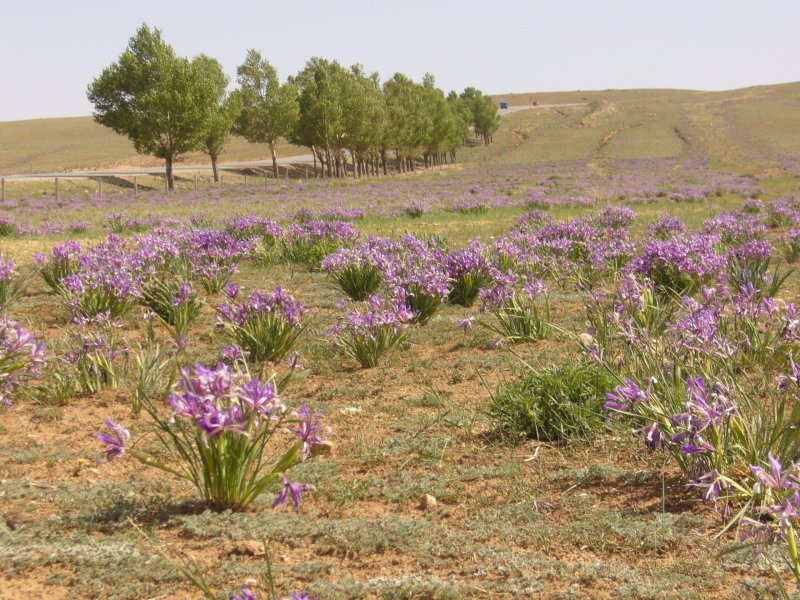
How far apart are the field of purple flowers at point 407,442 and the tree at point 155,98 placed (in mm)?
35715

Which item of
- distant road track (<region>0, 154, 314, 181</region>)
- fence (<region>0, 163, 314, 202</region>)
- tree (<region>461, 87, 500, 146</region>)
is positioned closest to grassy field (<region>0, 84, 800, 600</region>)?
fence (<region>0, 163, 314, 202</region>)

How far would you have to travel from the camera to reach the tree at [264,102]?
51.7 m

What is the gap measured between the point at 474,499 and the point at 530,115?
12109cm

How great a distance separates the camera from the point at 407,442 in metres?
4.64

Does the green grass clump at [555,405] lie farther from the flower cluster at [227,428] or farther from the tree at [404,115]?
the tree at [404,115]

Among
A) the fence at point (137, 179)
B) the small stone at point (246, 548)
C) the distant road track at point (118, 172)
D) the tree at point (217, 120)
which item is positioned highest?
the tree at point (217, 120)

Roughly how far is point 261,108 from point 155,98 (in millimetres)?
12090

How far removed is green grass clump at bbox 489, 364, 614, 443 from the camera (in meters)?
4.54

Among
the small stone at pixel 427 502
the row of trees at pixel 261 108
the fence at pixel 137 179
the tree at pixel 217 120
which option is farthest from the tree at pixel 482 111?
the small stone at pixel 427 502

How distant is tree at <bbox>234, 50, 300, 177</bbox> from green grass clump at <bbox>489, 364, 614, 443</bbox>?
49318 millimetres

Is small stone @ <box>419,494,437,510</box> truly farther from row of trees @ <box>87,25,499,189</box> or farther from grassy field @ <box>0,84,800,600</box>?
row of trees @ <box>87,25,499,189</box>

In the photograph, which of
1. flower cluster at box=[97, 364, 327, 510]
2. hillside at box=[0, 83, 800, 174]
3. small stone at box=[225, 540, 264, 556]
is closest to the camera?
flower cluster at box=[97, 364, 327, 510]

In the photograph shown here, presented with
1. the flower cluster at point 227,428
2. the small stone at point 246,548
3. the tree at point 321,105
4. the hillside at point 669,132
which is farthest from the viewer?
the hillside at point 669,132

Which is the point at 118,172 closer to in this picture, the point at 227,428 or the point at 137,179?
the point at 137,179
